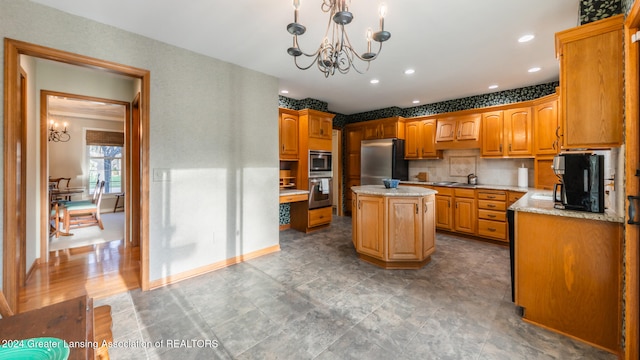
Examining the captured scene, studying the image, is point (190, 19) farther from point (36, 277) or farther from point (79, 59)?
point (36, 277)

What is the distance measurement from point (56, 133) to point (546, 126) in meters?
10.0

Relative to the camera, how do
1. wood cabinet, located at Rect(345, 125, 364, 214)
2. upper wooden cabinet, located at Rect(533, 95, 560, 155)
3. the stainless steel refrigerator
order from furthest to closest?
wood cabinet, located at Rect(345, 125, 364, 214) < the stainless steel refrigerator < upper wooden cabinet, located at Rect(533, 95, 560, 155)

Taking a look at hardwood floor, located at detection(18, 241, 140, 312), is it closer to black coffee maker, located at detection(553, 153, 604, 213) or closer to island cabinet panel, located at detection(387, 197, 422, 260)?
island cabinet panel, located at detection(387, 197, 422, 260)

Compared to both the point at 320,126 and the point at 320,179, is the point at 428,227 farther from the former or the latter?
the point at 320,126

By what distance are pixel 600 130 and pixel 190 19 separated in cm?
342

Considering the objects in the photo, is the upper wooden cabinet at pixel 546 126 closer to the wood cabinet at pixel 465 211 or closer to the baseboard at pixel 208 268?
the wood cabinet at pixel 465 211

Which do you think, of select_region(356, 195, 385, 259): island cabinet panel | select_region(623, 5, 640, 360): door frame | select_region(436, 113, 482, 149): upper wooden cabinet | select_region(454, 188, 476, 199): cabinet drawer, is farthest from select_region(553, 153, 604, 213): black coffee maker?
select_region(436, 113, 482, 149): upper wooden cabinet

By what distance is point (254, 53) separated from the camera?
9.66ft

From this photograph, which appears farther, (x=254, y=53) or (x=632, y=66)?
(x=254, y=53)

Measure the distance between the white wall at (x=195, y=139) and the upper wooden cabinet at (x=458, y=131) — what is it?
10.9ft

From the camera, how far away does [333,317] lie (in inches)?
82.3

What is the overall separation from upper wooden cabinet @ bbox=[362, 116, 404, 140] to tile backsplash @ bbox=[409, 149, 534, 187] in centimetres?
83

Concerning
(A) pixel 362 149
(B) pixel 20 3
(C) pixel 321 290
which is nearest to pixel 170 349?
(C) pixel 321 290

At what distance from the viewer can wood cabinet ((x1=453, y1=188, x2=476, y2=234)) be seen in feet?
14.1
